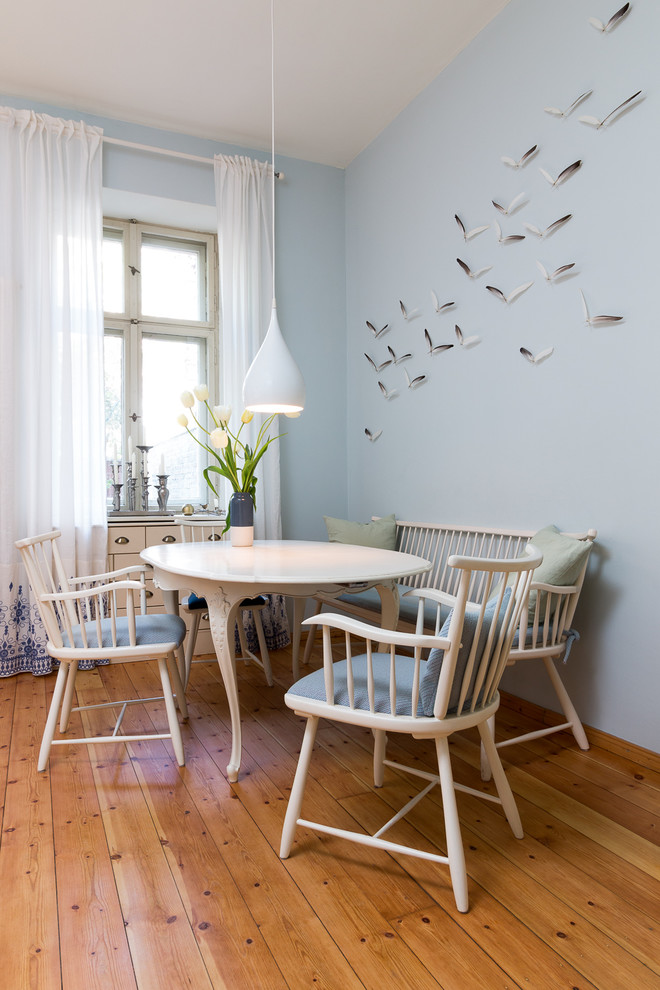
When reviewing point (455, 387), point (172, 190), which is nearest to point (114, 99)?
point (172, 190)

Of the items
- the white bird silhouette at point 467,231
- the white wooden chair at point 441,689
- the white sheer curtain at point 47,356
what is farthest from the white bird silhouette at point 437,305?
the white wooden chair at point 441,689

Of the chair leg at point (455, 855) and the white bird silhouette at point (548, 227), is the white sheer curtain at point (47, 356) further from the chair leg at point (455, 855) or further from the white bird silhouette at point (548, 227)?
the chair leg at point (455, 855)

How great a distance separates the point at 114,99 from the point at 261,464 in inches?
87.8

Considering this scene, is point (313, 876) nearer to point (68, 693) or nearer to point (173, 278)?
point (68, 693)

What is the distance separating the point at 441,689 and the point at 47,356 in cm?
→ 298

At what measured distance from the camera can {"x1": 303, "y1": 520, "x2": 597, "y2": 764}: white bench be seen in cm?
223

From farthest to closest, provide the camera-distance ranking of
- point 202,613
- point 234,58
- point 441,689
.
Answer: point 234,58 < point 202,613 < point 441,689

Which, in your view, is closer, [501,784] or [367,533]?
[501,784]

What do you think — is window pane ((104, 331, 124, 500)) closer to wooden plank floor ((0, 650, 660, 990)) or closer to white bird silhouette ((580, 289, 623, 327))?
wooden plank floor ((0, 650, 660, 990))

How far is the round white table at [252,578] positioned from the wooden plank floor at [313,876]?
36cm

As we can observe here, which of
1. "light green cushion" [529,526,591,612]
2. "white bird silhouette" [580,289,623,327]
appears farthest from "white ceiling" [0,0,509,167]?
"light green cushion" [529,526,591,612]

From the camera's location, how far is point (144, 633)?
2295 millimetres

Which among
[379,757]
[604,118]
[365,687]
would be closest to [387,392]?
[604,118]

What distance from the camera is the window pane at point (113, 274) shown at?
165 inches
